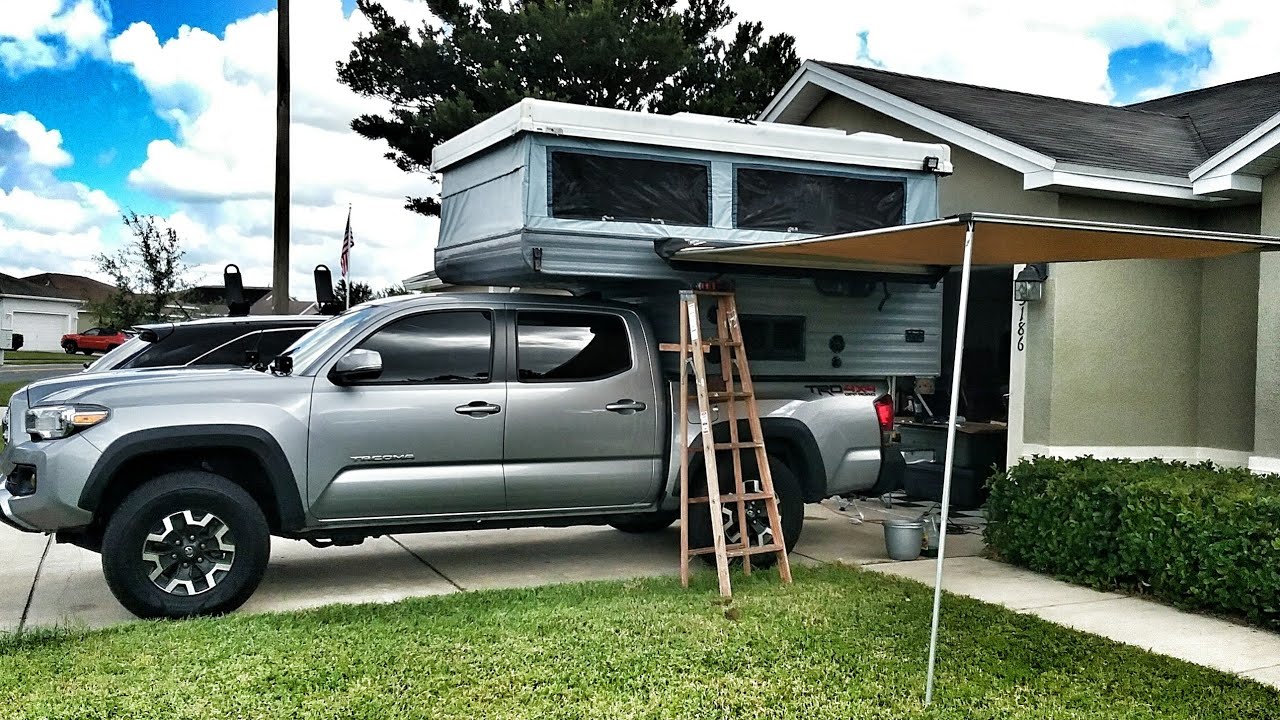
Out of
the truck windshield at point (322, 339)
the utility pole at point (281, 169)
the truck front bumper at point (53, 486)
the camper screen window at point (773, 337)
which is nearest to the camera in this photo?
the truck front bumper at point (53, 486)

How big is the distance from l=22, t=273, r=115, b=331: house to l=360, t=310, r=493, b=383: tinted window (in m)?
65.8

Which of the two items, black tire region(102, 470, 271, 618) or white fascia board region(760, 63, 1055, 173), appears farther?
white fascia board region(760, 63, 1055, 173)

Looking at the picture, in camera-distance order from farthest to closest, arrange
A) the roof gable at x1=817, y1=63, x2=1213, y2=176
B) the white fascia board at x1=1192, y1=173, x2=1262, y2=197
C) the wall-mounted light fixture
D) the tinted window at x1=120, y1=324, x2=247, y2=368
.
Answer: the roof gable at x1=817, y1=63, x2=1213, y2=176 → the wall-mounted light fixture → the tinted window at x1=120, y1=324, x2=247, y2=368 → the white fascia board at x1=1192, y1=173, x2=1262, y2=197

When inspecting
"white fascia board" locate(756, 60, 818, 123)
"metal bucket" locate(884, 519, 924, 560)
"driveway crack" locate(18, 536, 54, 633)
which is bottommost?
"driveway crack" locate(18, 536, 54, 633)

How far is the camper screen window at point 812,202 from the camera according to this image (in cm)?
787

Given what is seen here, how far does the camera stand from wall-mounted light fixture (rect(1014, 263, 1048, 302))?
31.7 ft

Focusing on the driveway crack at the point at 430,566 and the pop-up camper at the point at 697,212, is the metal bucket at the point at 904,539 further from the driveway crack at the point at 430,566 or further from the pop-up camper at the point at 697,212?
the driveway crack at the point at 430,566

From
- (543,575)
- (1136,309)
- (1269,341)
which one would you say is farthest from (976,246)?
(1136,309)

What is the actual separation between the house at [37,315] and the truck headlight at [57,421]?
2325 inches

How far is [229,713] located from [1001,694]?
319cm

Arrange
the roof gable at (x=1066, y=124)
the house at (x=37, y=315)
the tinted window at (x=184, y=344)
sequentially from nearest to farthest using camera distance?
the tinted window at (x=184, y=344)
the roof gable at (x=1066, y=124)
the house at (x=37, y=315)

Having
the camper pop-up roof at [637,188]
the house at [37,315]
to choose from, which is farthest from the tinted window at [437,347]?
the house at [37,315]

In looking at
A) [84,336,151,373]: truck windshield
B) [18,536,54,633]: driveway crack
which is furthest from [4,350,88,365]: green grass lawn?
[18,536,54,633]: driveway crack

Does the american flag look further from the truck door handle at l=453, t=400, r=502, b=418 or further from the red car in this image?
the red car
